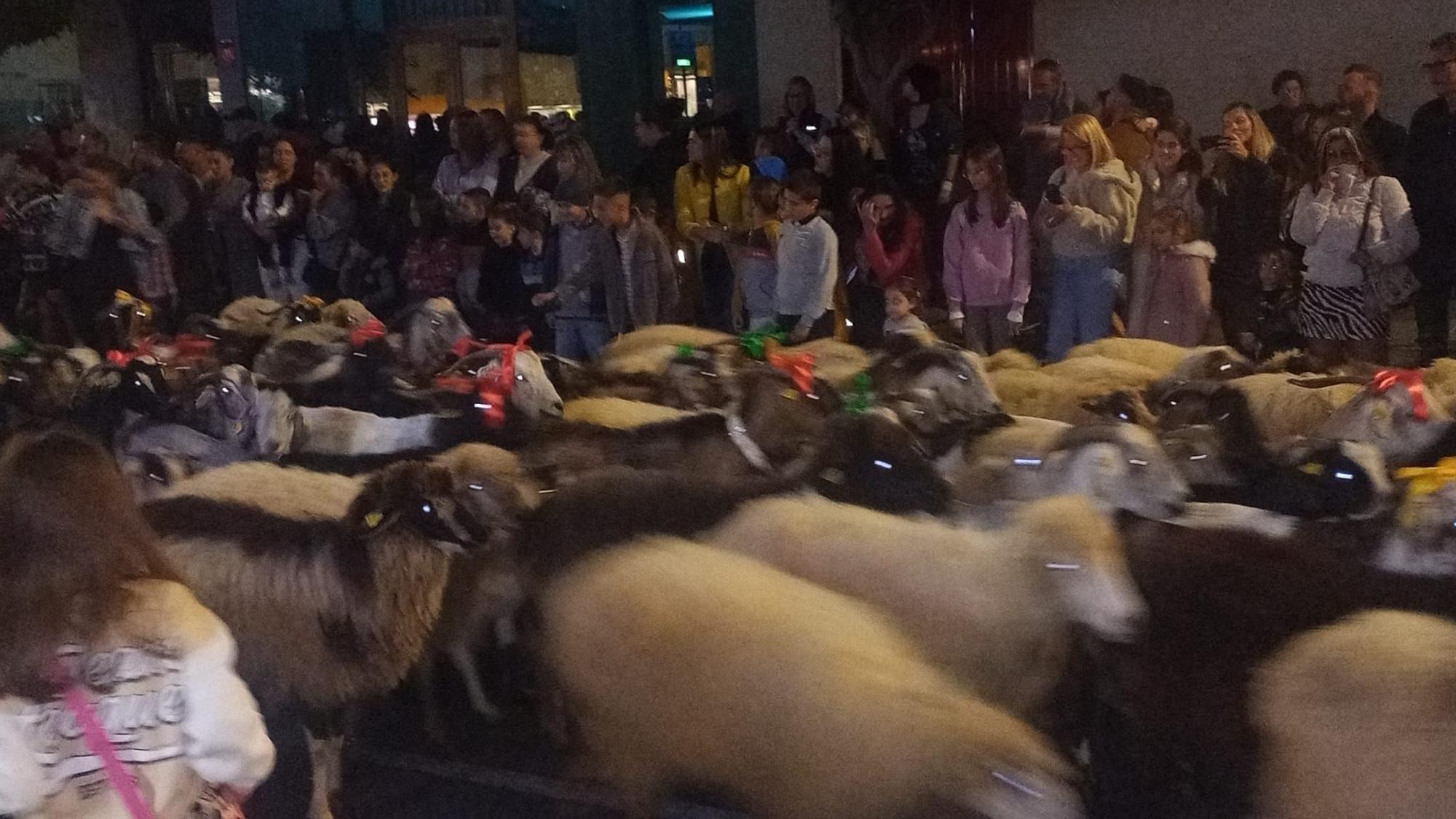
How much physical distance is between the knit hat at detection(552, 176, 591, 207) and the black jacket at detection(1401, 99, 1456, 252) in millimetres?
3828

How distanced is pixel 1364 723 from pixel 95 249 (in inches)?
279

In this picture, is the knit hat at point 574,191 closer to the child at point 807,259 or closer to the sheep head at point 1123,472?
the child at point 807,259

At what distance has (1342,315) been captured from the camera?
594 centimetres

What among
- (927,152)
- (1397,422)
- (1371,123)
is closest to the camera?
(1397,422)

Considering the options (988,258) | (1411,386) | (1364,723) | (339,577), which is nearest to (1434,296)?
(988,258)

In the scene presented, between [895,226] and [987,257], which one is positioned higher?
[895,226]

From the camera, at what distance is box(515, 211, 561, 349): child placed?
6.97 m

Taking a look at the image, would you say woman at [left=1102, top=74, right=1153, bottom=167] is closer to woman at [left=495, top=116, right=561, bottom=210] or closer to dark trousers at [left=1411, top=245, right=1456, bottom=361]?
dark trousers at [left=1411, top=245, right=1456, bottom=361]

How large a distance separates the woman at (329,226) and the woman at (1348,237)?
15.8 ft

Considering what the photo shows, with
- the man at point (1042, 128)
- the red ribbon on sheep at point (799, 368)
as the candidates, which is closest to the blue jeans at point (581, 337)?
the man at point (1042, 128)

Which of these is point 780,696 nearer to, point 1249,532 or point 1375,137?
point 1249,532

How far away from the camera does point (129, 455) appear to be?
14.9 ft

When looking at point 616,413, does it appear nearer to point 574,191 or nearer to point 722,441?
point 722,441

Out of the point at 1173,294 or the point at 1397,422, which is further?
the point at 1173,294
